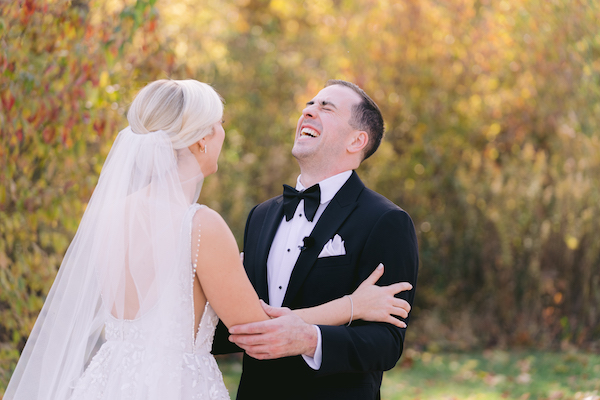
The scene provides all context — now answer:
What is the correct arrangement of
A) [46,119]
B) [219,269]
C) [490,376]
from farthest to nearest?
[490,376] → [46,119] → [219,269]

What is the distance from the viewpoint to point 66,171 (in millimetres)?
4016

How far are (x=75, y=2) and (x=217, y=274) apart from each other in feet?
9.24

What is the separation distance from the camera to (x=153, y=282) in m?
2.21

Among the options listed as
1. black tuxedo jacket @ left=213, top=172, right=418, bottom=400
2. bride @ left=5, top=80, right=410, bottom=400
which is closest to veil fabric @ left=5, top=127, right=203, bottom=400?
bride @ left=5, top=80, right=410, bottom=400

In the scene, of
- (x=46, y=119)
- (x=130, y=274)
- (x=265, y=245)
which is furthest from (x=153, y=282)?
(x=46, y=119)

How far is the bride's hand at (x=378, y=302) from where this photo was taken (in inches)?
96.7

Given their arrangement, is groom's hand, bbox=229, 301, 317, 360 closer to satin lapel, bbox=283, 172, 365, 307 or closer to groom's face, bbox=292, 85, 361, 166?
satin lapel, bbox=283, 172, 365, 307

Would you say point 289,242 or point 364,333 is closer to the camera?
point 364,333

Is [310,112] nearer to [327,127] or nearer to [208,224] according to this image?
[327,127]

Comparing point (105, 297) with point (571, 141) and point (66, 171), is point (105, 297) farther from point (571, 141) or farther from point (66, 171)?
point (571, 141)

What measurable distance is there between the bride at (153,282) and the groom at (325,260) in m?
0.11

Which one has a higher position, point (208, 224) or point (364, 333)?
point (208, 224)

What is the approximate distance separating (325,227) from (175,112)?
34.0 inches

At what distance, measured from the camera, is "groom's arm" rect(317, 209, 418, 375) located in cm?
237
